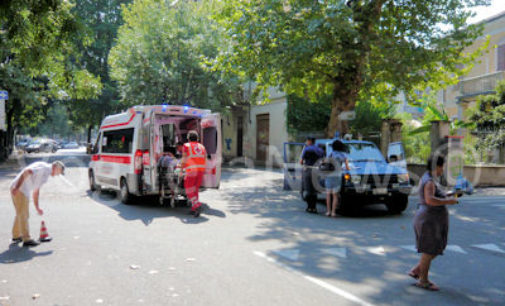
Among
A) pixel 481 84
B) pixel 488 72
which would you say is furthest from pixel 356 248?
pixel 488 72

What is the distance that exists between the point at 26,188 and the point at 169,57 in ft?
60.2

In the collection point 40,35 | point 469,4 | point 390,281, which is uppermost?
point 469,4

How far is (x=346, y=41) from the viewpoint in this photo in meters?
14.2

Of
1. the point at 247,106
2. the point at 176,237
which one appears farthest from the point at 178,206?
the point at 247,106

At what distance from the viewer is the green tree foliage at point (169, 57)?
76.0 ft

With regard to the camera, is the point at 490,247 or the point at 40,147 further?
the point at 40,147

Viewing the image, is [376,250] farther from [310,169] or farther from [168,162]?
[168,162]

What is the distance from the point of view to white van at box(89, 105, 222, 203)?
10164 mm

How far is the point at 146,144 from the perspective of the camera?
10.2m

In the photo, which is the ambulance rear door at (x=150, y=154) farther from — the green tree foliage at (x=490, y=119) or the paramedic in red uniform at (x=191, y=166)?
the green tree foliage at (x=490, y=119)

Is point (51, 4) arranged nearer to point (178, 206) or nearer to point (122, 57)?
point (178, 206)

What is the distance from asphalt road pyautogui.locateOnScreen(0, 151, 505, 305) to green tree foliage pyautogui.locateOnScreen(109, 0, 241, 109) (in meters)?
14.2

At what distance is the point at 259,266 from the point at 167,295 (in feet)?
4.71

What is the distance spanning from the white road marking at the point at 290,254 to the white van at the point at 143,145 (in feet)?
15.8
